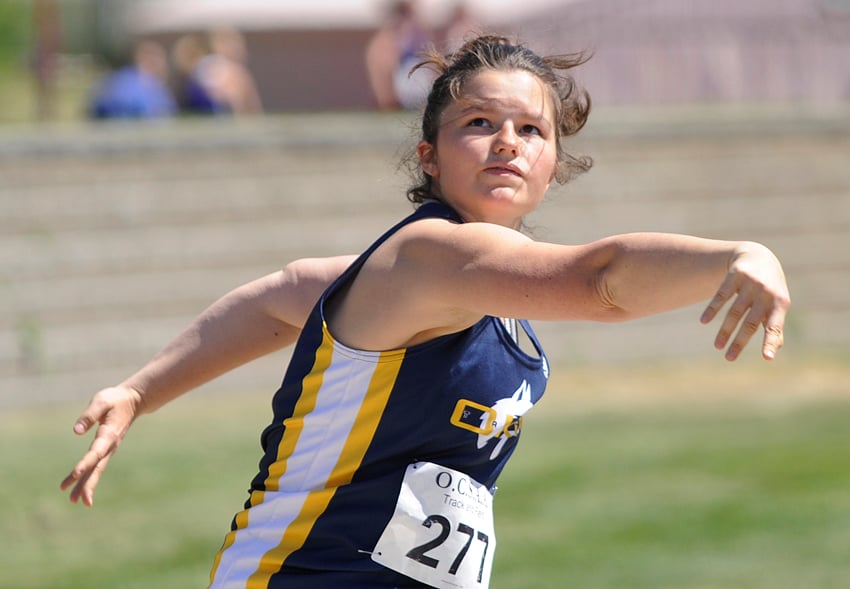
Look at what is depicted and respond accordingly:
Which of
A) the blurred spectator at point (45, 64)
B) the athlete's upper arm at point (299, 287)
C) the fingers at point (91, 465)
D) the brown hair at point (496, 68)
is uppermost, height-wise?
the blurred spectator at point (45, 64)

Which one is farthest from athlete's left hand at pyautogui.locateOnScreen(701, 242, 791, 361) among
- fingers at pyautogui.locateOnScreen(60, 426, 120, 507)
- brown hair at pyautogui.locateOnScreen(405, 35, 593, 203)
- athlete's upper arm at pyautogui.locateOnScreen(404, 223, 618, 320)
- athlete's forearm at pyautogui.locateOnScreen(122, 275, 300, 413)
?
fingers at pyautogui.locateOnScreen(60, 426, 120, 507)

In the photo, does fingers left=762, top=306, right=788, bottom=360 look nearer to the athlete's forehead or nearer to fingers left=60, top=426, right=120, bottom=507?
the athlete's forehead

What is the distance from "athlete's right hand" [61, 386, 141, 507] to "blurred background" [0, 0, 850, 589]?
2.82 m

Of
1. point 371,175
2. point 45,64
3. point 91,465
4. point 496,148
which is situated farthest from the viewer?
point 45,64

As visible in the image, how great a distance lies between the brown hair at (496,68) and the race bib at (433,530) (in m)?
0.68

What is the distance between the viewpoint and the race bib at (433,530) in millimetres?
2998

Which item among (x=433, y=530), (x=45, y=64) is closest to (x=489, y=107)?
(x=433, y=530)

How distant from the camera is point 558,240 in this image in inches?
489

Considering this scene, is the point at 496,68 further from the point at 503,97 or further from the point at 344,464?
the point at 344,464

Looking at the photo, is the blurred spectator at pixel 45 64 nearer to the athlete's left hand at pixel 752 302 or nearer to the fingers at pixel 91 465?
the fingers at pixel 91 465

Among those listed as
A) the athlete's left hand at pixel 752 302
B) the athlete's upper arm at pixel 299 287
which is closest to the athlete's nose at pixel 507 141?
the athlete's upper arm at pixel 299 287

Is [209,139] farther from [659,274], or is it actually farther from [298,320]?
[659,274]

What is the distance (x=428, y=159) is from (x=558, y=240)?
9317 millimetres

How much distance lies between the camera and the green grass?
22.3 feet
